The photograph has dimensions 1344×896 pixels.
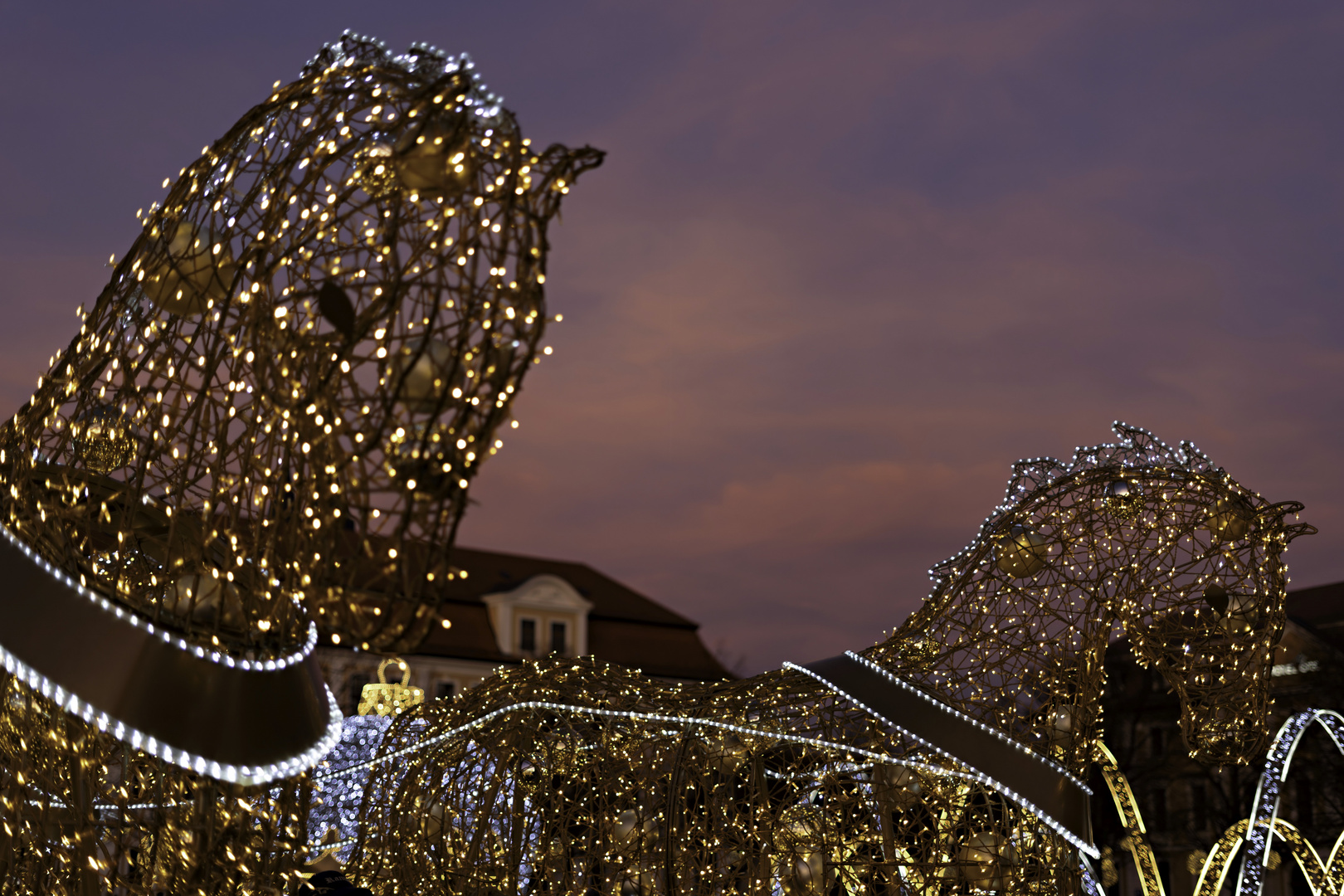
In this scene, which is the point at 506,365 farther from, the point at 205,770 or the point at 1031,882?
the point at 1031,882

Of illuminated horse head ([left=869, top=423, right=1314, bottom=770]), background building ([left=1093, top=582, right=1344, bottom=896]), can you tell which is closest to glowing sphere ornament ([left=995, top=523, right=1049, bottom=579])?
illuminated horse head ([left=869, top=423, right=1314, bottom=770])

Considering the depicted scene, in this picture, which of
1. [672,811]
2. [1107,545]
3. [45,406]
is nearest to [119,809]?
[45,406]

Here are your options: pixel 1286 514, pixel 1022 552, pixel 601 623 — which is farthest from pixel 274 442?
pixel 601 623

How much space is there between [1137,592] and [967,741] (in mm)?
1768

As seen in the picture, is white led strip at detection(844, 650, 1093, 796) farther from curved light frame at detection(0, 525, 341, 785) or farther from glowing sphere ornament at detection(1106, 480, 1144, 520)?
curved light frame at detection(0, 525, 341, 785)

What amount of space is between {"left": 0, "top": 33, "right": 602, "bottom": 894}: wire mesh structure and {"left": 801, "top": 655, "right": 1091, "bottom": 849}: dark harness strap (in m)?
3.37

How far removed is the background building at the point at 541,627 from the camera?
3297 centimetres

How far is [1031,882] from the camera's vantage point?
639 centimetres

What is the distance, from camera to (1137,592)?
7.36m

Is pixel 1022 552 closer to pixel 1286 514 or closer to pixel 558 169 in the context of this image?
pixel 1286 514

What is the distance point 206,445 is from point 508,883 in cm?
415

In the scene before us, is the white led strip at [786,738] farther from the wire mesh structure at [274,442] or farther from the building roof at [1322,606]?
the building roof at [1322,606]

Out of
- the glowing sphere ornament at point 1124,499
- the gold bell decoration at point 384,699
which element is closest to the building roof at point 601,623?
the gold bell decoration at point 384,699

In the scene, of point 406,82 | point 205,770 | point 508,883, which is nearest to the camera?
point 205,770
